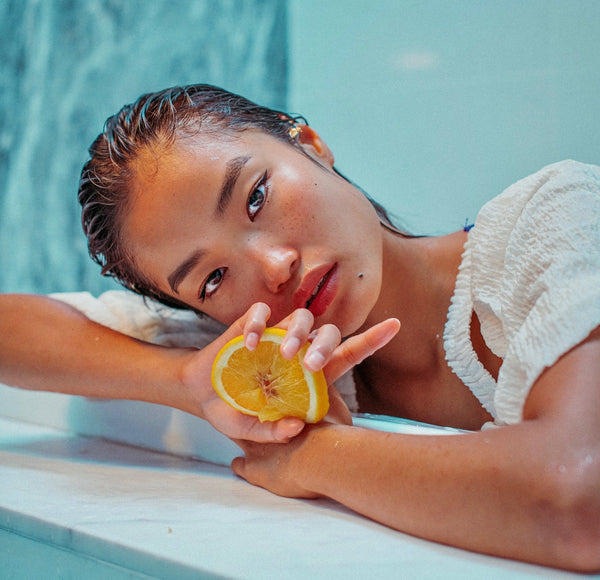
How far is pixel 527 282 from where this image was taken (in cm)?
90

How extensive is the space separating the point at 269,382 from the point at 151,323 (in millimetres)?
606

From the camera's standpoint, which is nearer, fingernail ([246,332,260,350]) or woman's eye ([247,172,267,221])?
fingernail ([246,332,260,350])

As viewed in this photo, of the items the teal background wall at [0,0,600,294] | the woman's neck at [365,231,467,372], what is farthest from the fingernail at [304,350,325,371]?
the teal background wall at [0,0,600,294]

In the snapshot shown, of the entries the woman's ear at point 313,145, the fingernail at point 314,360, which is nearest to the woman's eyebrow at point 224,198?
the woman's ear at point 313,145

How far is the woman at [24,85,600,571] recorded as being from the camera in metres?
0.65

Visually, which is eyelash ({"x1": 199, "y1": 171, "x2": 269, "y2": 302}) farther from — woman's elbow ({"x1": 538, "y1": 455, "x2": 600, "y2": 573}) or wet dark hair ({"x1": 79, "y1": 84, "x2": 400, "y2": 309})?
woman's elbow ({"x1": 538, "y1": 455, "x2": 600, "y2": 573})

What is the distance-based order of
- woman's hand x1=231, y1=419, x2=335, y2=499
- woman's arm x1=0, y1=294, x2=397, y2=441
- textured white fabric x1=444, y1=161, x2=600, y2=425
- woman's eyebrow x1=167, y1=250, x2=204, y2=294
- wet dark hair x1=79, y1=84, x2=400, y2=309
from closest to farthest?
textured white fabric x1=444, y1=161, x2=600, y2=425, woman's hand x1=231, y1=419, x2=335, y2=499, woman's arm x1=0, y1=294, x2=397, y2=441, woman's eyebrow x1=167, y1=250, x2=204, y2=294, wet dark hair x1=79, y1=84, x2=400, y2=309

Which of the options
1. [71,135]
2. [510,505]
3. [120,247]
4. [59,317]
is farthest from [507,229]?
[71,135]

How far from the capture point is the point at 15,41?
231 cm

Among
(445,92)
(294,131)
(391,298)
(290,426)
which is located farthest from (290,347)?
(445,92)

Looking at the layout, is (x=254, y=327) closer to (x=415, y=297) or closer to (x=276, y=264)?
(x=276, y=264)

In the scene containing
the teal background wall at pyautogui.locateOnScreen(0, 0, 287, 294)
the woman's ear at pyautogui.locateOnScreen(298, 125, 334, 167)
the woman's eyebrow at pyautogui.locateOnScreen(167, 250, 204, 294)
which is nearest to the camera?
the woman's eyebrow at pyautogui.locateOnScreen(167, 250, 204, 294)

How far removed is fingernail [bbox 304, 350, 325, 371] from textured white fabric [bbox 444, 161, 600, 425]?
0.76 feet

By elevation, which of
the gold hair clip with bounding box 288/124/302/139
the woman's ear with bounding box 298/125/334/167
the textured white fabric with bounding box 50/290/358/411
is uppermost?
the gold hair clip with bounding box 288/124/302/139
